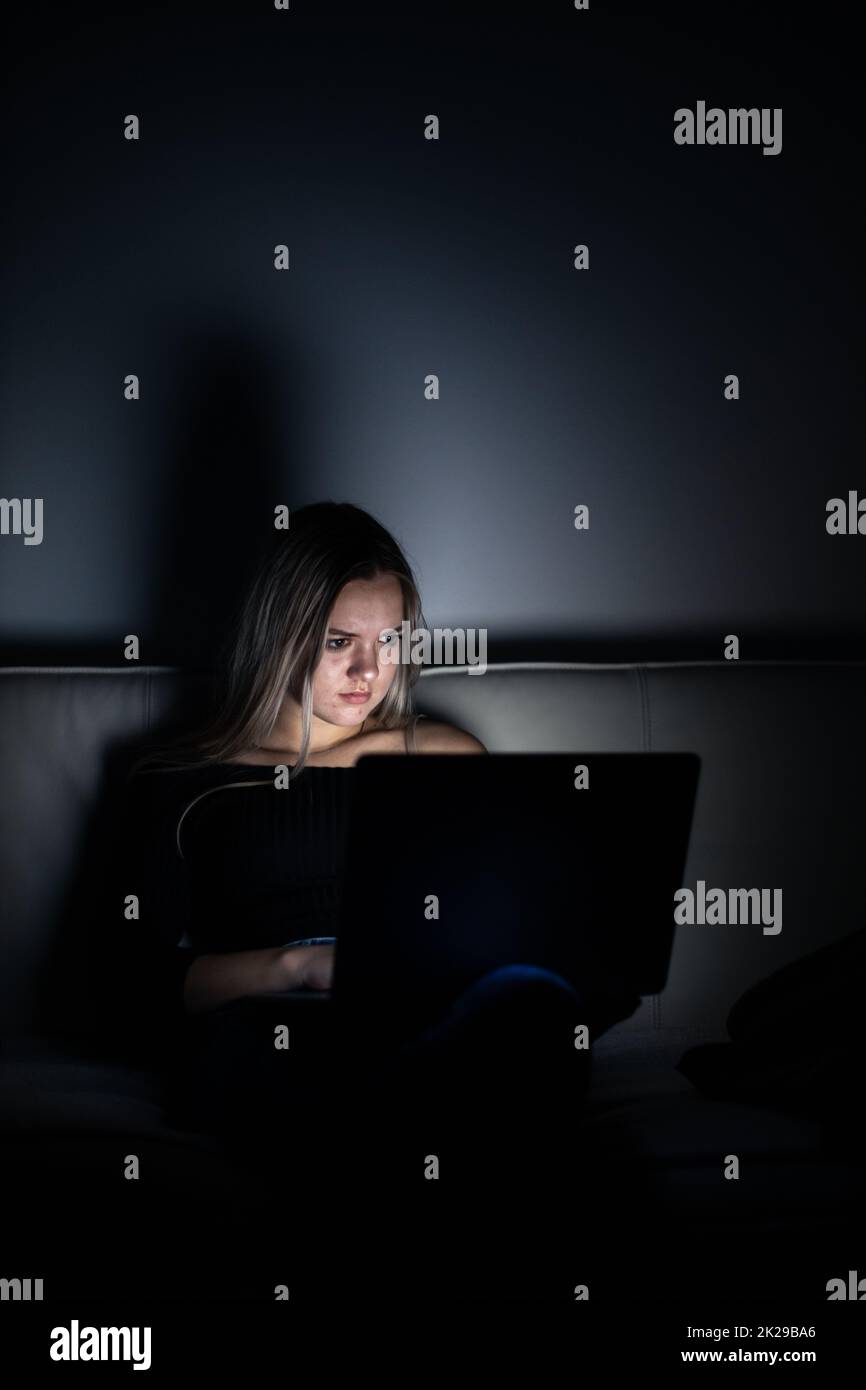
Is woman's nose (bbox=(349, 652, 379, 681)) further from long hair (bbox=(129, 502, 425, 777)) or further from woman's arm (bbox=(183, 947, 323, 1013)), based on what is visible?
woman's arm (bbox=(183, 947, 323, 1013))

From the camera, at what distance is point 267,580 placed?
1.96 metres

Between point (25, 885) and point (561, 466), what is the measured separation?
3.95 feet

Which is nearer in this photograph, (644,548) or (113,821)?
(113,821)

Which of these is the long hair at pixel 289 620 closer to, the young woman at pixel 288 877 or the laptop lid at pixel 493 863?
the young woman at pixel 288 877

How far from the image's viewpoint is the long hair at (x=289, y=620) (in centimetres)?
192

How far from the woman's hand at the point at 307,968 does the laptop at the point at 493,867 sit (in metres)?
0.27

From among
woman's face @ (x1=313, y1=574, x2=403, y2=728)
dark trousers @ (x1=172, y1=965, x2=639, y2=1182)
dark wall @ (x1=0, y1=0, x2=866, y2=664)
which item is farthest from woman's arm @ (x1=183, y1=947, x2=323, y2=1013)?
dark wall @ (x1=0, y1=0, x2=866, y2=664)

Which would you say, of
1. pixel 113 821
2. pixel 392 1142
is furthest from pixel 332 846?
pixel 392 1142

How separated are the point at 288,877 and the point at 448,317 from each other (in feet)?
3.73

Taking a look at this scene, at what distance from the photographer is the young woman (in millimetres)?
1328

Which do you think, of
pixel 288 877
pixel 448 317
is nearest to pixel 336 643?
pixel 288 877

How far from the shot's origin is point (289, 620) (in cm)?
192

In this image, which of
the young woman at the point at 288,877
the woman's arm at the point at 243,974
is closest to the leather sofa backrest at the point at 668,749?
the young woman at the point at 288,877

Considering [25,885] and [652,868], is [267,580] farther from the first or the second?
[652,868]
